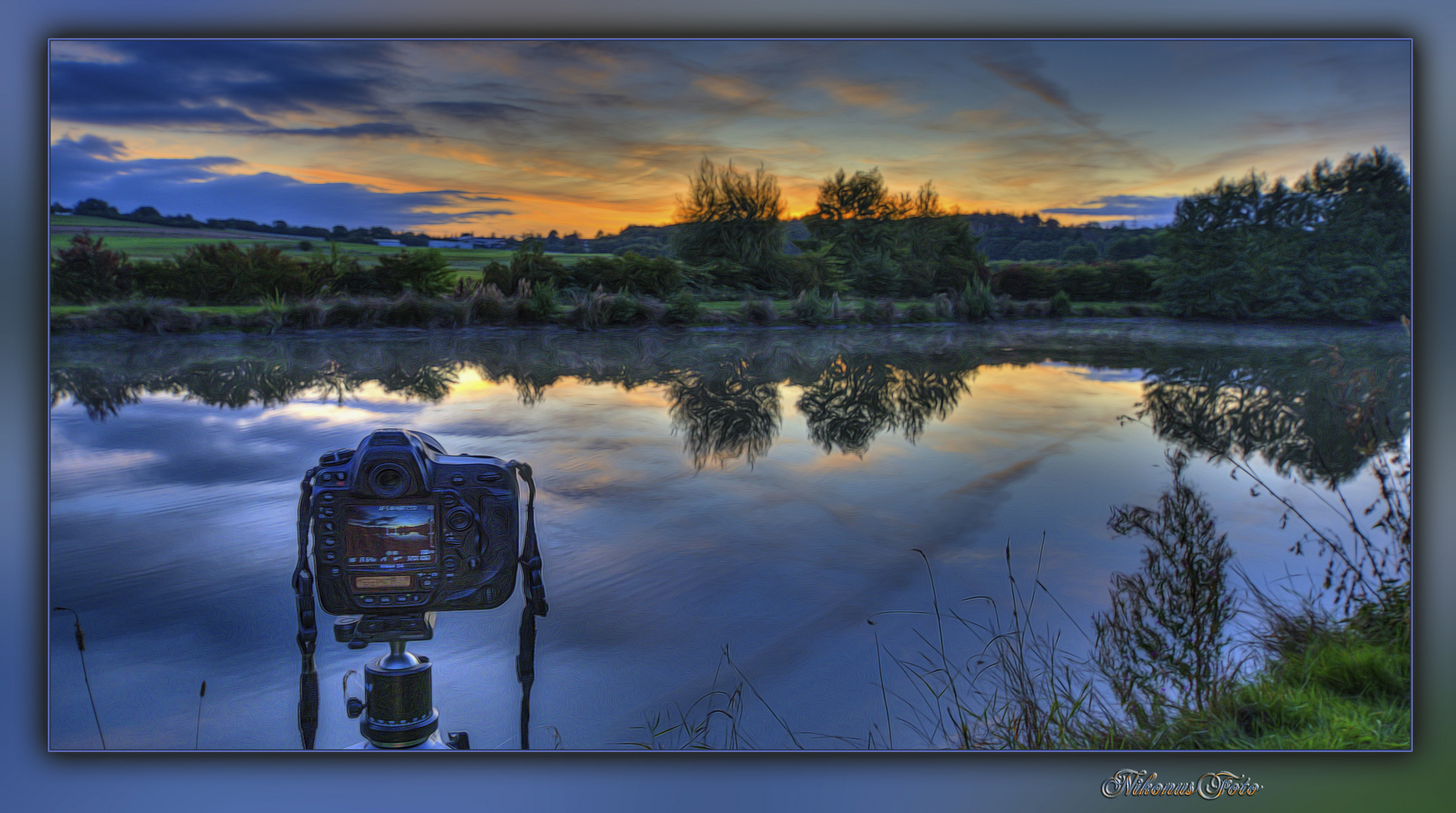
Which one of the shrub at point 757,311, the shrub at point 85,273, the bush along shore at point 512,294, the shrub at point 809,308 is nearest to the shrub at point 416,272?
the bush along shore at point 512,294

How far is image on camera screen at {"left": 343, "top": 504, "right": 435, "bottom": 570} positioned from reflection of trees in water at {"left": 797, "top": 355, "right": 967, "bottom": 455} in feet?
3.01

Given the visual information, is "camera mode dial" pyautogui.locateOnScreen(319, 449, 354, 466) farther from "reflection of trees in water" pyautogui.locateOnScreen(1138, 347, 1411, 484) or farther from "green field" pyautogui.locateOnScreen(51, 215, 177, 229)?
"reflection of trees in water" pyautogui.locateOnScreen(1138, 347, 1411, 484)

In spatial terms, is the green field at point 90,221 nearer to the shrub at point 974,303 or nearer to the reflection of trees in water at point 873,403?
the reflection of trees in water at point 873,403

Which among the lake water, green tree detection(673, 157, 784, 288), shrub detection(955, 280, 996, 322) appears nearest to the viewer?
the lake water

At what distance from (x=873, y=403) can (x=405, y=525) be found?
3.59 ft

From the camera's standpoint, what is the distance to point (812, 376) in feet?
6.89

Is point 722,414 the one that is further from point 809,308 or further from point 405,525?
point 405,525

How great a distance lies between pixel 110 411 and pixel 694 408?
1.35 metres

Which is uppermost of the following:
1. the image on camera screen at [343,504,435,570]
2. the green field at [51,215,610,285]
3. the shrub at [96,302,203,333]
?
the green field at [51,215,610,285]

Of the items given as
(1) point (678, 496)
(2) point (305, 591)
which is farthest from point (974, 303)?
(2) point (305, 591)

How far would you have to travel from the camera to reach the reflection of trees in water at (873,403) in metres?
2.05

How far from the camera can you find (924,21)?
202cm

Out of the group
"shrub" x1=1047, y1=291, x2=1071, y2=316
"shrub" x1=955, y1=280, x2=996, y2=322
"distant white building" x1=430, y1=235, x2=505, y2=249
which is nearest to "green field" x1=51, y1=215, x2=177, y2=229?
"distant white building" x1=430, y1=235, x2=505, y2=249

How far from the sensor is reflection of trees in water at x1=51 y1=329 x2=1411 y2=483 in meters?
1.99
